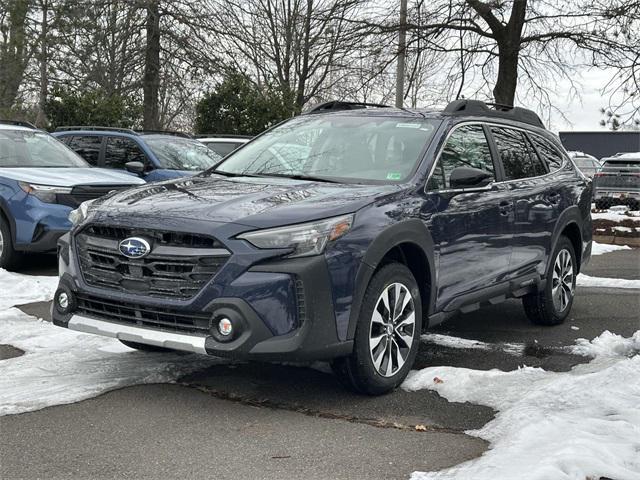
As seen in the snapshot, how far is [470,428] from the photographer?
4.20 m

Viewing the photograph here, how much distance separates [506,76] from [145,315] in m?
14.3

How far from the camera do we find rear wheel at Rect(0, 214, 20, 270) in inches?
341

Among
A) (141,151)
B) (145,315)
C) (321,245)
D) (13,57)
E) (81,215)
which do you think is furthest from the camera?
(13,57)

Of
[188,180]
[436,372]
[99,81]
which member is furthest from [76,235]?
[99,81]

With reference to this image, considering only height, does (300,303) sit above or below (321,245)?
below

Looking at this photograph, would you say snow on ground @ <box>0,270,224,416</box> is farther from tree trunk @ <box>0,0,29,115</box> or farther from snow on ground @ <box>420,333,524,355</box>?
tree trunk @ <box>0,0,29,115</box>

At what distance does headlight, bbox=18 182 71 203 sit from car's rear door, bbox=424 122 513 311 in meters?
4.86

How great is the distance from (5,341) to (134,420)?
2.01 meters

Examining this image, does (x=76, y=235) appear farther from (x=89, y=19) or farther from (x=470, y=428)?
(x=89, y=19)

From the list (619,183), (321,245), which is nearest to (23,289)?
(321,245)

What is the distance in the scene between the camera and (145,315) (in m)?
4.31

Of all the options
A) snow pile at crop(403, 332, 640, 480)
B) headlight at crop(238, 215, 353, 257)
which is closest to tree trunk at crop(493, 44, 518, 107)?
snow pile at crop(403, 332, 640, 480)

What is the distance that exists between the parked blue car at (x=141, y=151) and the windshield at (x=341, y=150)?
541 cm

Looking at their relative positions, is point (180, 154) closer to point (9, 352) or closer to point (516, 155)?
point (516, 155)
